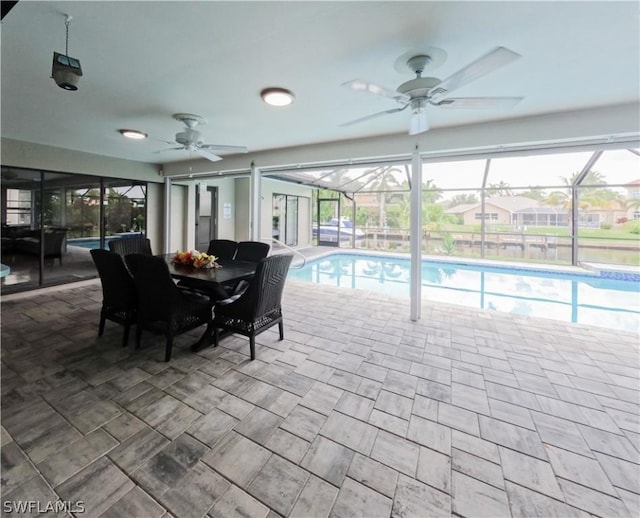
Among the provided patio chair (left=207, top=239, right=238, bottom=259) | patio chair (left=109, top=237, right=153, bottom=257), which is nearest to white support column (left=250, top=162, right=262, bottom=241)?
patio chair (left=207, top=239, right=238, bottom=259)

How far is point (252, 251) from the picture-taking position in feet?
14.0

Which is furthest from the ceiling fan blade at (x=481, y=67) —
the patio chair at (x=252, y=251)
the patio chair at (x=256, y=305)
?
the patio chair at (x=252, y=251)

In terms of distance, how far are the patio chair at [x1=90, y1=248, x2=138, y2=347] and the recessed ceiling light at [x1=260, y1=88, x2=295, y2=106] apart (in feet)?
6.92

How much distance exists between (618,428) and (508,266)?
22.3 ft

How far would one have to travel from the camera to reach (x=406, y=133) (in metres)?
4.10

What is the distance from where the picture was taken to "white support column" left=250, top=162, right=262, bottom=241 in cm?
567

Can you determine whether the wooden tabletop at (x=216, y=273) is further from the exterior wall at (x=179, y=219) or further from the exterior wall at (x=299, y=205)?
the exterior wall at (x=299, y=205)

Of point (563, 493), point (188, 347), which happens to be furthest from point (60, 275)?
point (563, 493)

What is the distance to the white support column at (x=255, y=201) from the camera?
5.67m

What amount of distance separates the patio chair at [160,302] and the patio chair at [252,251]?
55.0 inches

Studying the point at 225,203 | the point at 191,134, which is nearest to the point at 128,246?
the point at 191,134

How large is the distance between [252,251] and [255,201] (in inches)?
70.4

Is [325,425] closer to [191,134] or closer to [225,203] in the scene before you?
[191,134]

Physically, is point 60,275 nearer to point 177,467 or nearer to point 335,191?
point 177,467
